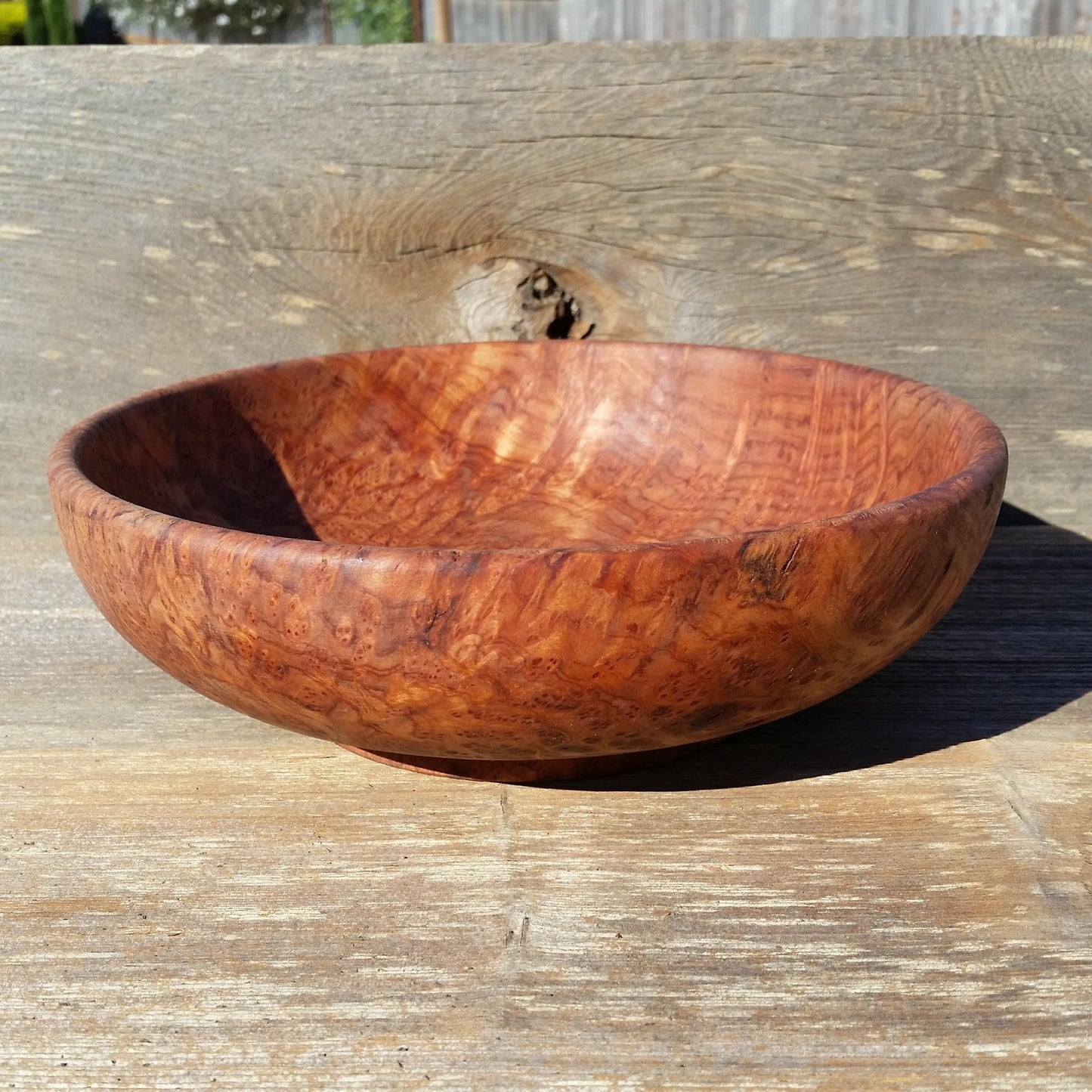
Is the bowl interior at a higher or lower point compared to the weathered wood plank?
lower

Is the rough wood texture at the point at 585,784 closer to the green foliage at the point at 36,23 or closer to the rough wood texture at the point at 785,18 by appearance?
the rough wood texture at the point at 785,18

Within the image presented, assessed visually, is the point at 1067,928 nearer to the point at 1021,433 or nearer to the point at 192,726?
the point at 192,726

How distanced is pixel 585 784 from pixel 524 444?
0.42 m

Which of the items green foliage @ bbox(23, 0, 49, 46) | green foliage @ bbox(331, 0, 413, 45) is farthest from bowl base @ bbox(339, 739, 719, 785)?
green foliage @ bbox(331, 0, 413, 45)

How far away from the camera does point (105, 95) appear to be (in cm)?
120

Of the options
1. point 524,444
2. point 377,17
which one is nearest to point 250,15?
point 377,17

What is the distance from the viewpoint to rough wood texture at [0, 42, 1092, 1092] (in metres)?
0.53

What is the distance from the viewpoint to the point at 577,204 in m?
1.21

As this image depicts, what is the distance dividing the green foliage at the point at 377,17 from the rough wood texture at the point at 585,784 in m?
6.78

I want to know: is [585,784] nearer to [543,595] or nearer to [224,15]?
[543,595]

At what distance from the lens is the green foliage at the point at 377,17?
7.69m

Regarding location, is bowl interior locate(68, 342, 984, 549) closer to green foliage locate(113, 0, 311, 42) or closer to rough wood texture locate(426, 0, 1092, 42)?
rough wood texture locate(426, 0, 1092, 42)

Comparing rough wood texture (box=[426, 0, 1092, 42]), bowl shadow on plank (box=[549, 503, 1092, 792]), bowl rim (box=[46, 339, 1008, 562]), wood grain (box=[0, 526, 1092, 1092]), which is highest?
rough wood texture (box=[426, 0, 1092, 42])

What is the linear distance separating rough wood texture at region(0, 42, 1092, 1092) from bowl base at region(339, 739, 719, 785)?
0.01 meters
